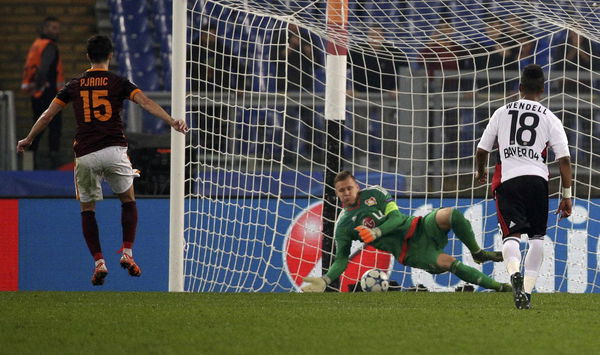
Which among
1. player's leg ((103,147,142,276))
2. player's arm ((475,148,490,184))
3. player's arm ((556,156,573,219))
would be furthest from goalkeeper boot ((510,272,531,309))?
player's leg ((103,147,142,276))

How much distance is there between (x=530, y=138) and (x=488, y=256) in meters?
1.62

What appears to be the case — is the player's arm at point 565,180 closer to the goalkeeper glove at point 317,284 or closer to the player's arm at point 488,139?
the player's arm at point 488,139

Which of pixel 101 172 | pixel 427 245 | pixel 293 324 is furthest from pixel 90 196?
pixel 427 245

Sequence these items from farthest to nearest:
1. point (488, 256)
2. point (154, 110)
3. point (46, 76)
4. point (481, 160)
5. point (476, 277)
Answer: point (46, 76) < point (476, 277) < point (488, 256) < point (154, 110) < point (481, 160)

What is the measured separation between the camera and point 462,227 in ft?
25.8

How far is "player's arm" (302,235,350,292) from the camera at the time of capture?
7.52 m

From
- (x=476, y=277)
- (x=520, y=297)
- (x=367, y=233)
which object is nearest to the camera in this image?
(x=520, y=297)

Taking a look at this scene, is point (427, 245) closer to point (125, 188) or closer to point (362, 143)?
point (125, 188)

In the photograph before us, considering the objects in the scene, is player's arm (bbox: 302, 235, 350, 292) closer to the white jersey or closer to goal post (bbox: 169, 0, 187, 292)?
goal post (bbox: 169, 0, 187, 292)

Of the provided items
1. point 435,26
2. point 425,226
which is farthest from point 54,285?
point 435,26

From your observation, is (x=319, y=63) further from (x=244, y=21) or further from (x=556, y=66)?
(x=556, y=66)

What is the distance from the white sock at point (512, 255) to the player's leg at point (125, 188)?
224 centimetres

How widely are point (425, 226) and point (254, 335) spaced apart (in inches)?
130

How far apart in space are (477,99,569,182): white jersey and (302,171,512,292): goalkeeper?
1.62 meters
